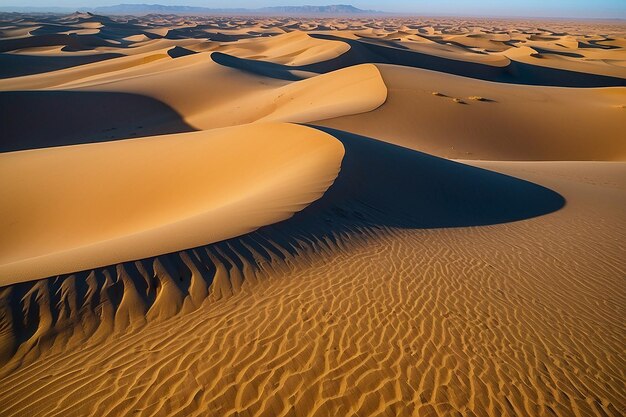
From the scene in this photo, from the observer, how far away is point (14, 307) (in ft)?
13.8

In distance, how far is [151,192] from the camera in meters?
9.20

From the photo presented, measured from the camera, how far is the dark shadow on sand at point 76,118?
764 inches

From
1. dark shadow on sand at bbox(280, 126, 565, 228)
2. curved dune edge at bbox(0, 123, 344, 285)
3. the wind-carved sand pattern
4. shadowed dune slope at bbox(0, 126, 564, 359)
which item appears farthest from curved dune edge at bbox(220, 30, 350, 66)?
shadowed dune slope at bbox(0, 126, 564, 359)

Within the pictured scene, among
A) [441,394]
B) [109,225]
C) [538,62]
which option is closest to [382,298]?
[441,394]

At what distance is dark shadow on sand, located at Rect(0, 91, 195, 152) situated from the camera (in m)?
19.4

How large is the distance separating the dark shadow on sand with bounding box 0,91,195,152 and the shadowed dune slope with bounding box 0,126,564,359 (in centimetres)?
1163

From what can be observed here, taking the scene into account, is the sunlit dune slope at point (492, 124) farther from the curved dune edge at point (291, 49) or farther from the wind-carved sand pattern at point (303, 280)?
the curved dune edge at point (291, 49)

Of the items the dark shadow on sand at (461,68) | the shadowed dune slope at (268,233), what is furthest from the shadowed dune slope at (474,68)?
the shadowed dune slope at (268,233)

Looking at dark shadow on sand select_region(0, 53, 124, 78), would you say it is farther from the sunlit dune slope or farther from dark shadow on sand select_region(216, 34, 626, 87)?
the sunlit dune slope

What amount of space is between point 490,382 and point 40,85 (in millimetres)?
33342

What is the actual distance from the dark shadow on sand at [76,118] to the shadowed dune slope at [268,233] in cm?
1163

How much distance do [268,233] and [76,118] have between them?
1925cm

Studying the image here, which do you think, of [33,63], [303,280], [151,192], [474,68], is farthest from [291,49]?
[303,280]

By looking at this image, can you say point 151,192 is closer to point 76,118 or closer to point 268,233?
point 268,233
